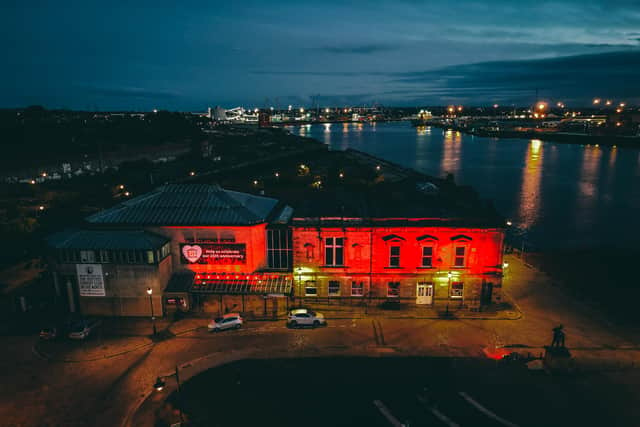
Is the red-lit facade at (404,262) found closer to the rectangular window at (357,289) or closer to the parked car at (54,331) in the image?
the rectangular window at (357,289)

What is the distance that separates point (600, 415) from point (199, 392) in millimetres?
26468

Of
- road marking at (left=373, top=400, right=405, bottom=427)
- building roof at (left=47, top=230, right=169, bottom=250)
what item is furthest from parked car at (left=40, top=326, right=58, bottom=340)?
road marking at (left=373, top=400, right=405, bottom=427)

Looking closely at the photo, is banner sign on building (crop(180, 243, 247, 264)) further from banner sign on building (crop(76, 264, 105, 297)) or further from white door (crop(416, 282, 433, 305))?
white door (crop(416, 282, 433, 305))

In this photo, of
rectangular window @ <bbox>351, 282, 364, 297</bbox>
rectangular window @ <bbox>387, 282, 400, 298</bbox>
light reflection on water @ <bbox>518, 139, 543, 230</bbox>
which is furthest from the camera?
light reflection on water @ <bbox>518, 139, 543, 230</bbox>

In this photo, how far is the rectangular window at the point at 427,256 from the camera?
39.2 metres

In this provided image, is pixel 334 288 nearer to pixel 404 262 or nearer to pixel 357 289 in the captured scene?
pixel 357 289

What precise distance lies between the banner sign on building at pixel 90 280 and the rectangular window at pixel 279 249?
1563 centimetres

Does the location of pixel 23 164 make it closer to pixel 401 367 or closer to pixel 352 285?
pixel 352 285

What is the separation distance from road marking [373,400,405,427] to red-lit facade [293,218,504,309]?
1424 cm

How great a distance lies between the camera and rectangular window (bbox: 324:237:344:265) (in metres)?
39.5

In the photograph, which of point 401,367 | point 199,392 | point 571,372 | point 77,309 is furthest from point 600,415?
point 77,309

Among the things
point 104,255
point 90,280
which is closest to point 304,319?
point 104,255

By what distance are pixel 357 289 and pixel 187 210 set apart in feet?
61.6

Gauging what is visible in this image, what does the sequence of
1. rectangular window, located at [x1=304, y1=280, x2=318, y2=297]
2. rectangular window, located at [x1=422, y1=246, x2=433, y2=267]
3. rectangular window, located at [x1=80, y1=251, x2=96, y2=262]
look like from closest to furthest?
rectangular window, located at [x1=80, y1=251, x2=96, y2=262] → rectangular window, located at [x1=422, y1=246, x2=433, y2=267] → rectangular window, located at [x1=304, y1=280, x2=318, y2=297]
